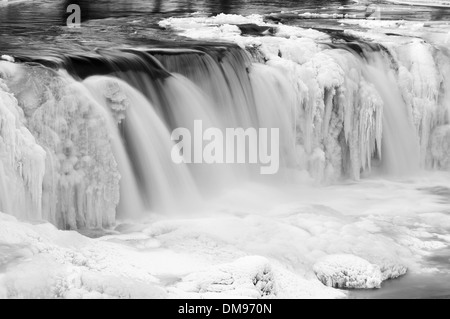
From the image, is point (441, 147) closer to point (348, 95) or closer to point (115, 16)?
point (348, 95)

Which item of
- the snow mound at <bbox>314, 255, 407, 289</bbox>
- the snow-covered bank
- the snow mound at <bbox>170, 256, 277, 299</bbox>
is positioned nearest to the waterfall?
the snow-covered bank

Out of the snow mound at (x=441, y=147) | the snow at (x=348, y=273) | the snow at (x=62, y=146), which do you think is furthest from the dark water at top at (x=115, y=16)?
the snow at (x=348, y=273)

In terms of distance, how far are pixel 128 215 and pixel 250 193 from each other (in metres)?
2.19

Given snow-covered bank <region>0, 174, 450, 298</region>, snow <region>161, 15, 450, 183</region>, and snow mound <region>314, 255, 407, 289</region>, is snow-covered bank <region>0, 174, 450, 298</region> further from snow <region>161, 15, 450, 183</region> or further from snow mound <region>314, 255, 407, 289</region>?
snow <region>161, 15, 450, 183</region>

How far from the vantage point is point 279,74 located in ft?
43.8

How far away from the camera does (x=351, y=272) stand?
8969 mm

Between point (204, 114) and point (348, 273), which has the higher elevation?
point (204, 114)

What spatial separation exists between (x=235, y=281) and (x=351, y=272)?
1784 millimetres

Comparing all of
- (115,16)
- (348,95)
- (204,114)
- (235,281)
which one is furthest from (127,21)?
(235,281)

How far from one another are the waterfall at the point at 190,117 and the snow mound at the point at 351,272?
8.93 ft

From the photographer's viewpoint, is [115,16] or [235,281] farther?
[115,16]

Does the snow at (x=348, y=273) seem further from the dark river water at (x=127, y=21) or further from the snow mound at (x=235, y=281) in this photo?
the snow mound at (x=235, y=281)

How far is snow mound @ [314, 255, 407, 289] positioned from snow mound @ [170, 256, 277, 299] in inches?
44.4

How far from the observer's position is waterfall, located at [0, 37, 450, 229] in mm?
10070
